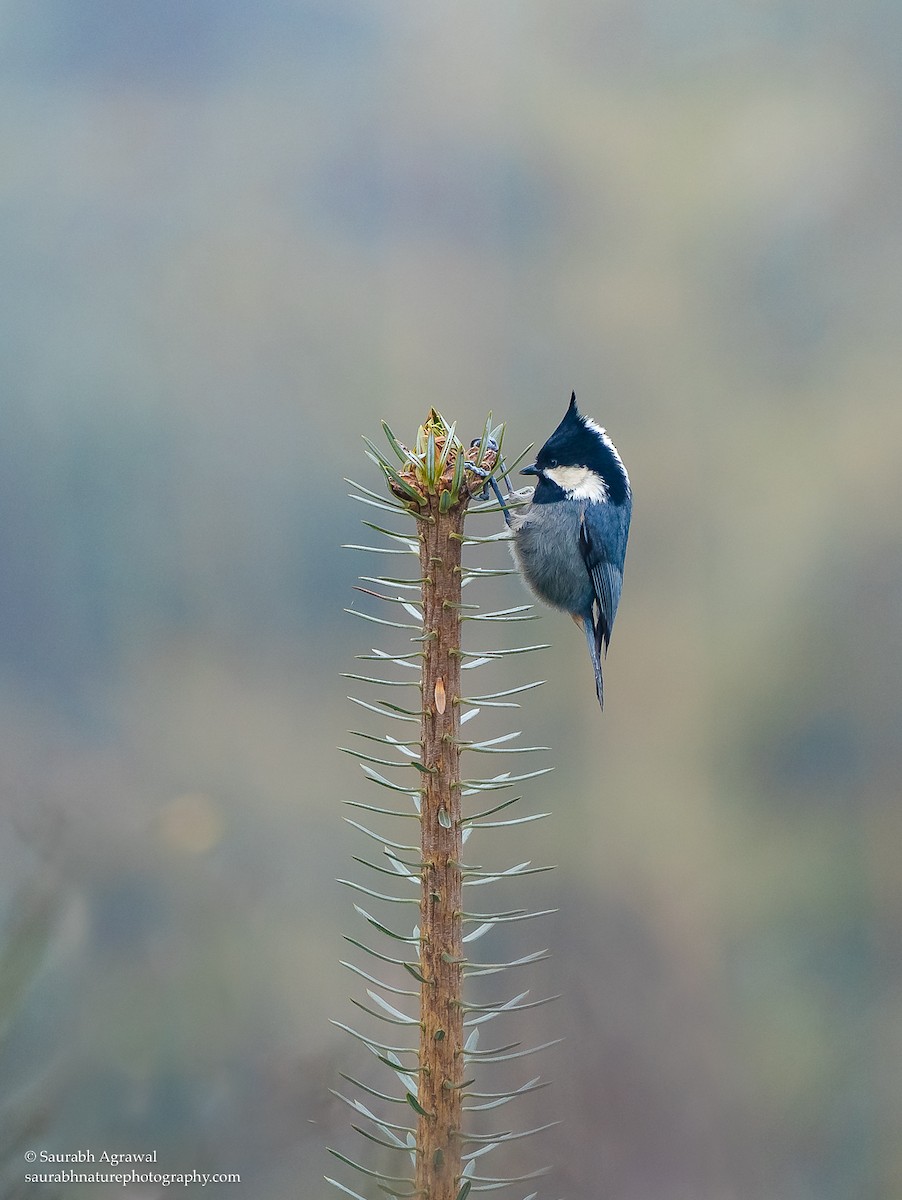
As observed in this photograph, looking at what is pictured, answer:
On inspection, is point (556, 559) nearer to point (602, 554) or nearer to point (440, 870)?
point (602, 554)

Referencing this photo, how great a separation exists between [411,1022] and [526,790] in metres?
0.90

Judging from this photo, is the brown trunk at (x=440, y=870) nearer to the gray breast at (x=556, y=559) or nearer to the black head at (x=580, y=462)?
the black head at (x=580, y=462)

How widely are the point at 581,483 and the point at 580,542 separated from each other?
0.06 metres

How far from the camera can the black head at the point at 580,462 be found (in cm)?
90

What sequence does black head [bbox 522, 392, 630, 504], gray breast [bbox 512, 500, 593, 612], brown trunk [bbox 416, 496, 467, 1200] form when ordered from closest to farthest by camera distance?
brown trunk [bbox 416, 496, 467, 1200] < black head [bbox 522, 392, 630, 504] < gray breast [bbox 512, 500, 593, 612]

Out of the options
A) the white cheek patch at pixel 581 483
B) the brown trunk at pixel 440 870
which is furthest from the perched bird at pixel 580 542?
the brown trunk at pixel 440 870

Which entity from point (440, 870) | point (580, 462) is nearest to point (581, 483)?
point (580, 462)

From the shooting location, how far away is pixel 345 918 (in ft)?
4.53

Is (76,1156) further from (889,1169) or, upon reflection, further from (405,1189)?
(889,1169)

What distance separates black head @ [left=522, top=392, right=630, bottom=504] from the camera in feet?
2.94

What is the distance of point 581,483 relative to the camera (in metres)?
1.02

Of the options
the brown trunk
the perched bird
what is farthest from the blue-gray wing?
the brown trunk

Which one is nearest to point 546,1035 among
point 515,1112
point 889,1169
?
point 515,1112

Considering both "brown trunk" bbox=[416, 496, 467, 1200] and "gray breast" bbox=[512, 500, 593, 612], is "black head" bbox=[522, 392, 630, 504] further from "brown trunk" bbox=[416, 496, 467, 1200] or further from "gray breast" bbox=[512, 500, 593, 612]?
"brown trunk" bbox=[416, 496, 467, 1200]
